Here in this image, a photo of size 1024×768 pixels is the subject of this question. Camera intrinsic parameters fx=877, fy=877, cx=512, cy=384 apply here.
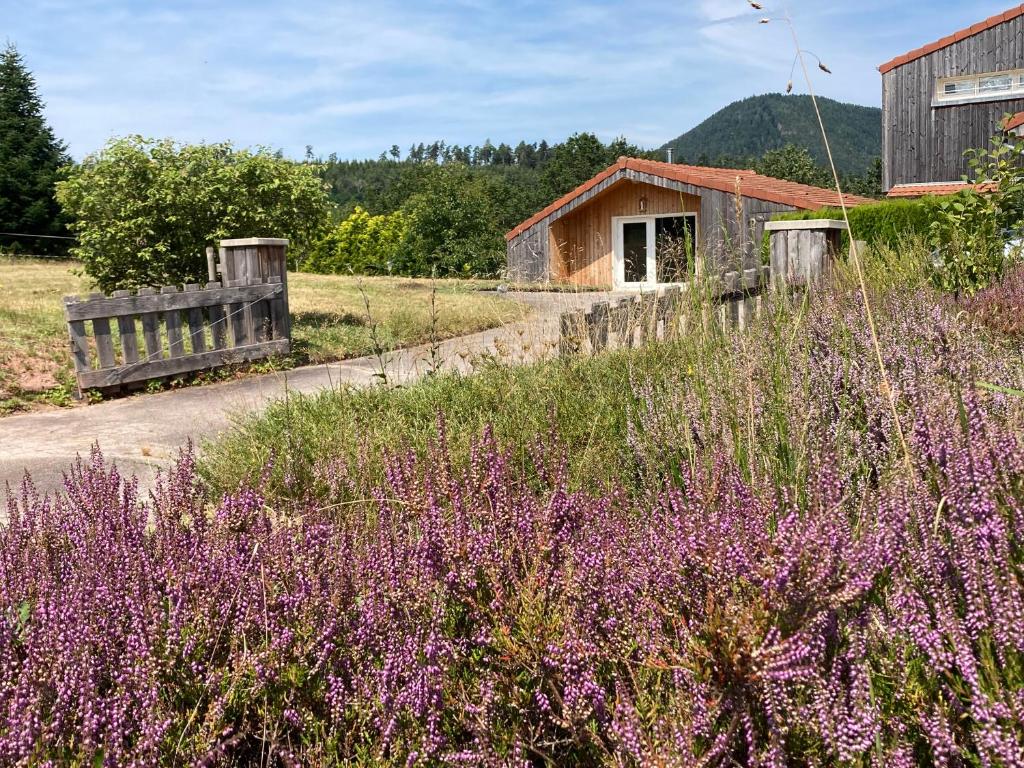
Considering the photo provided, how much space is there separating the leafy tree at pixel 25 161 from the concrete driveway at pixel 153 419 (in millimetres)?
23306

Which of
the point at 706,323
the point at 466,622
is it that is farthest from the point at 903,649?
the point at 706,323

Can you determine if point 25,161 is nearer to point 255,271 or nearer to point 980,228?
point 255,271

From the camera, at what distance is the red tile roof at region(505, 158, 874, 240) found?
2223 cm

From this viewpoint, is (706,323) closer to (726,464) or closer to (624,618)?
(726,464)

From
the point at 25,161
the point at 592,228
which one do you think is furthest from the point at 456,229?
the point at 25,161

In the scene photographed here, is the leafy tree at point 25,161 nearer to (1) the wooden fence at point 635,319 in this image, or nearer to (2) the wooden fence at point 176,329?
(2) the wooden fence at point 176,329

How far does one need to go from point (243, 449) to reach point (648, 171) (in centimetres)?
2155

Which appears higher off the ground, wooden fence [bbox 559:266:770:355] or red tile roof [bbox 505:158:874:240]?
red tile roof [bbox 505:158:874:240]

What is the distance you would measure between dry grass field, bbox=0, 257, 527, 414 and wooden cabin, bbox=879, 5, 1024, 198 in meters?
14.1

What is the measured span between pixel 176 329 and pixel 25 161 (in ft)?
78.1

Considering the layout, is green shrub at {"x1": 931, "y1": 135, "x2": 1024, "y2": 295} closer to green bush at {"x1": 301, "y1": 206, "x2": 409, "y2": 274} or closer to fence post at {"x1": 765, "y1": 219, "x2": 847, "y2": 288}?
fence post at {"x1": 765, "y1": 219, "x2": 847, "y2": 288}

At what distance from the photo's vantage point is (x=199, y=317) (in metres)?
8.62

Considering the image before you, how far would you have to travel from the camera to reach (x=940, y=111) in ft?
82.7

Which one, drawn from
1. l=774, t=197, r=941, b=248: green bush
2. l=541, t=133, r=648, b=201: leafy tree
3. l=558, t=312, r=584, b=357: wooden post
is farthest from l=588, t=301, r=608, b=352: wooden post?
l=541, t=133, r=648, b=201: leafy tree
